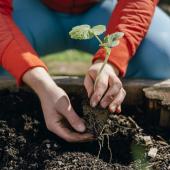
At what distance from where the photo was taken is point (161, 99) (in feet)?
4.89

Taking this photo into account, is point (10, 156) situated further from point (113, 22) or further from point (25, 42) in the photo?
point (113, 22)

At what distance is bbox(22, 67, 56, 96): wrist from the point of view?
1.44 metres

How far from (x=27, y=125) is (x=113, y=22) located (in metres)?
0.43

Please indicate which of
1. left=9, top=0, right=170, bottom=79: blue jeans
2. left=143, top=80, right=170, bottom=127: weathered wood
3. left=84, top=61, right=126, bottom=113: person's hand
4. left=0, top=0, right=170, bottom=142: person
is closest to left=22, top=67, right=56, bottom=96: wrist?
left=0, top=0, right=170, bottom=142: person

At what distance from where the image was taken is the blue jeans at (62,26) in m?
1.81

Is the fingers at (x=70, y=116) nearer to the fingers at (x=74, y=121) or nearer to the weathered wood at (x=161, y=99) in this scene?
the fingers at (x=74, y=121)

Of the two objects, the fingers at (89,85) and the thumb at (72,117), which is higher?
the fingers at (89,85)

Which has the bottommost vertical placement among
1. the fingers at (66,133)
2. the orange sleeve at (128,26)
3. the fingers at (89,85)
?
the fingers at (66,133)

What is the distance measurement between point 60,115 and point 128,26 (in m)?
0.39

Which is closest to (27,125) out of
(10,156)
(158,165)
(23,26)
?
(10,156)

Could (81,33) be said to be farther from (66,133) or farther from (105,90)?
(66,133)

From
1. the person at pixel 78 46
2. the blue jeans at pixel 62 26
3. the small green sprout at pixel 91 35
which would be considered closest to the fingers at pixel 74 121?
the person at pixel 78 46

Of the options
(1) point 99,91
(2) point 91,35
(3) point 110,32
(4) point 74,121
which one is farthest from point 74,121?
(3) point 110,32

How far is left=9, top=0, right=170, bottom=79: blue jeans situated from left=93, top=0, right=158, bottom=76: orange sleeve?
13 centimetres
